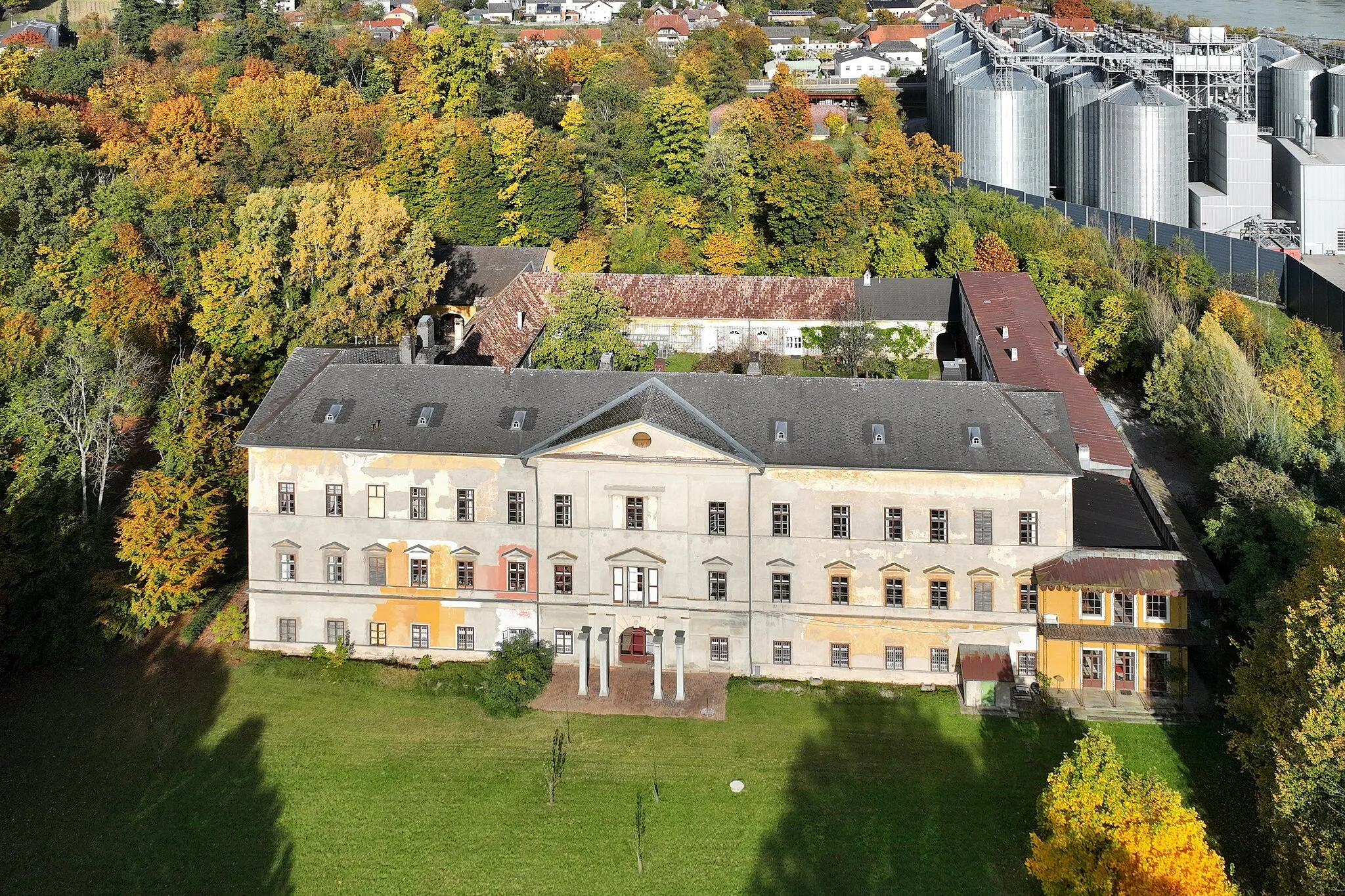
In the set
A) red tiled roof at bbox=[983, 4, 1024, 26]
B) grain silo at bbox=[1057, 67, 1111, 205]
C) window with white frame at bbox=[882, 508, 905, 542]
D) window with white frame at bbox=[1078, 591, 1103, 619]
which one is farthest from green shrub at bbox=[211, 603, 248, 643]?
red tiled roof at bbox=[983, 4, 1024, 26]

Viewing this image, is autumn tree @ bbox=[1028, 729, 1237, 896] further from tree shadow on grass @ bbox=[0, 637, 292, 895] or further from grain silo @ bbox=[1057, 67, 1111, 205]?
grain silo @ bbox=[1057, 67, 1111, 205]

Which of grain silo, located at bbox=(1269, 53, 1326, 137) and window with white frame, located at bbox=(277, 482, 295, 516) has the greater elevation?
grain silo, located at bbox=(1269, 53, 1326, 137)

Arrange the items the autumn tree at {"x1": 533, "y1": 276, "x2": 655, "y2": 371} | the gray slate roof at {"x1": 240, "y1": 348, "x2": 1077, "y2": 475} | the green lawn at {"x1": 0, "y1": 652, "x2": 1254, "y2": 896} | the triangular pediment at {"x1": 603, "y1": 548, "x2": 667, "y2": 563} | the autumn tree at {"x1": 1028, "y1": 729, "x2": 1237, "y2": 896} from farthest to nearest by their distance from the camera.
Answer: the autumn tree at {"x1": 533, "y1": 276, "x2": 655, "y2": 371} < the triangular pediment at {"x1": 603, "y1": 548, "x2": 667, "y2": 563} < the gray slate roof at {"x1": 240, "y1": 348, "x2": 1077, "y2": 475} < the green lawn at {"x1": 0, "y1": 652, "x2": 1254, "y2": 896} < the autumn tree at {"x1": 1028, "y1": 729, "x2": 1237, "y2": 896}

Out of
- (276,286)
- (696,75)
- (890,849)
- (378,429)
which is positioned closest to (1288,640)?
(890,849)

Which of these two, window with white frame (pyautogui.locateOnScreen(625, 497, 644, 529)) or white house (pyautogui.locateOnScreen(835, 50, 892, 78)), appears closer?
window with white frame (pyautogui.locateOnScreen(625, 497, 644, 529))

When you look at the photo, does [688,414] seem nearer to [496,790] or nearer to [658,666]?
[658,666]

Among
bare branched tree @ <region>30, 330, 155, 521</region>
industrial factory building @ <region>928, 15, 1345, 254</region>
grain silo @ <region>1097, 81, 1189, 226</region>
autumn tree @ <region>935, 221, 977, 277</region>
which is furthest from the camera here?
grain silo @ <region>1097, 81, 1189, 226</region>

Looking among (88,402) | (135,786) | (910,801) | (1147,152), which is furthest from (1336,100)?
(135,786)

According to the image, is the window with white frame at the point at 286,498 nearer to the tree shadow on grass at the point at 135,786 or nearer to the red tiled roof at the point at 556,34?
the tree shadow on grass at the point at 135,786
